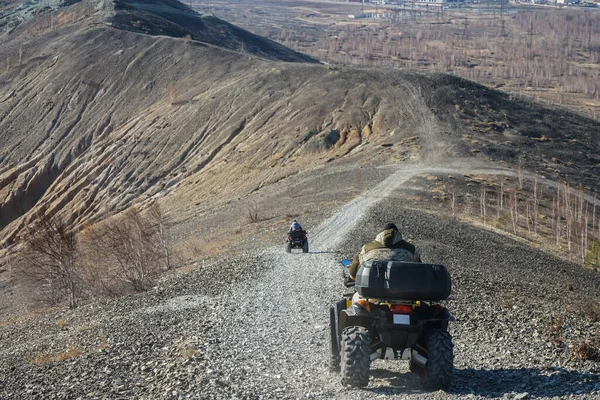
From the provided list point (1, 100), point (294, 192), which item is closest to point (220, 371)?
point (294, 192)

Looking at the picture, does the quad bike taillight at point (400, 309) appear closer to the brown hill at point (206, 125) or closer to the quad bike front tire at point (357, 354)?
the quad bike front tire at point (357, 354)

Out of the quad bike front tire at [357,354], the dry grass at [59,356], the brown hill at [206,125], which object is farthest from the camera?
the brown hill at [206,125]

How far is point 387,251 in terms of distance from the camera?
483 inches

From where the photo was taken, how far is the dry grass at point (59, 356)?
18.0 metres

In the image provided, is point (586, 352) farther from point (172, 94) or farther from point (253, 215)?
point (172, 94)

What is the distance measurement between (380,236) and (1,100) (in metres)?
A: 101

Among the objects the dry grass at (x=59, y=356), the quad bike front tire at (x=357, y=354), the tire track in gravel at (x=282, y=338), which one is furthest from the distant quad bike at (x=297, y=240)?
the quad bike front tire at (x=357, y=354)

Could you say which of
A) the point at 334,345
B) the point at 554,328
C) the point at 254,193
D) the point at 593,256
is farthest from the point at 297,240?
the point at 254,193

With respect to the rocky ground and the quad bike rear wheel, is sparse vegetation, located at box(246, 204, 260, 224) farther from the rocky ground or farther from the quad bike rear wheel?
the quad bike rear wheel

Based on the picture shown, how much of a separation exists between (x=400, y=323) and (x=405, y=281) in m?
0.67

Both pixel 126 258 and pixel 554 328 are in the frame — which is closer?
pixel 554 328

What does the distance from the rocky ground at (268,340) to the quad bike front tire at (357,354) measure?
0.30m

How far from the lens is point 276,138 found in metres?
75.7

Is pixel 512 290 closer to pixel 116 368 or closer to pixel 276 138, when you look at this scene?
pixel 116 368
